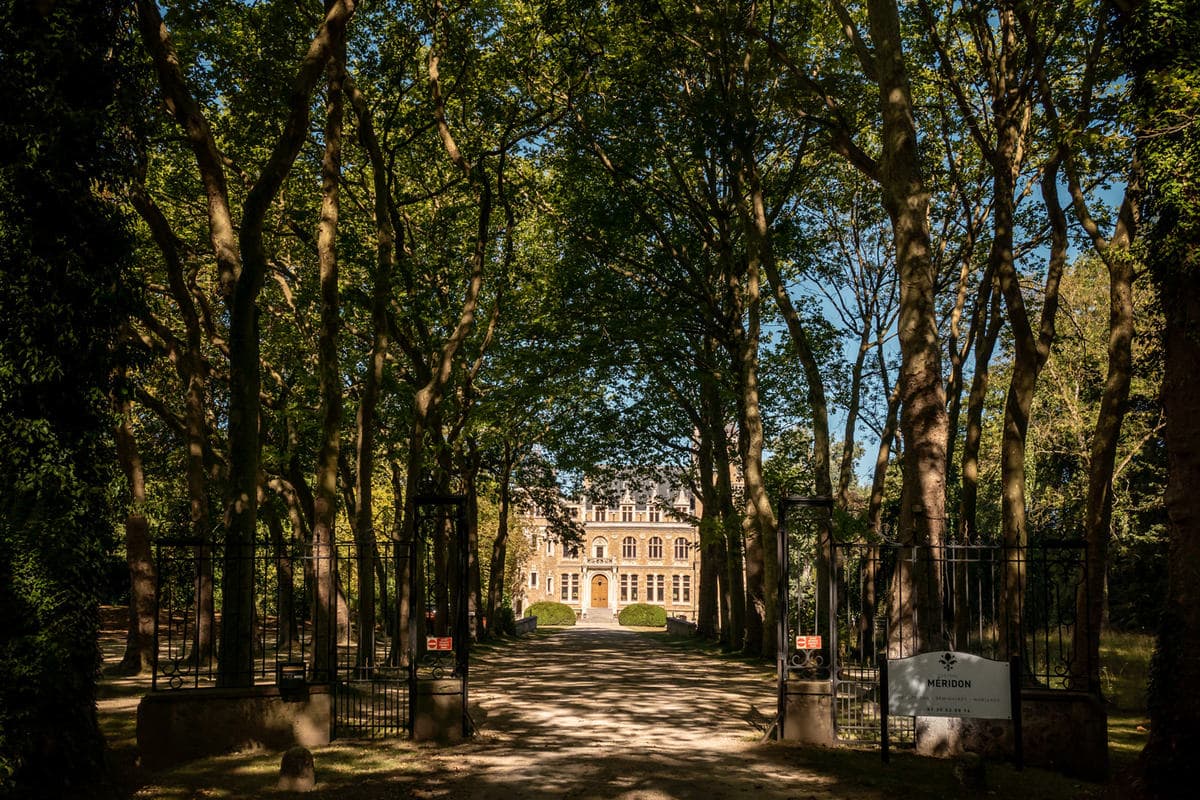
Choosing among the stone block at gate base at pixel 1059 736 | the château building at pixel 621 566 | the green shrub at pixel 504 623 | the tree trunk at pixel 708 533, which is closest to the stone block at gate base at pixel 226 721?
the stone block at gate base at pixel 1059 736

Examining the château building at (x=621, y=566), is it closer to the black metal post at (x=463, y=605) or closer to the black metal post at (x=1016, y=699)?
the black metal post at (x=463, y=605)

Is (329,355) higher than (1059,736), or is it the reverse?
(329,355)

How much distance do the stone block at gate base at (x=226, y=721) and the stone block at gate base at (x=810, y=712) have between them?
5502 mm

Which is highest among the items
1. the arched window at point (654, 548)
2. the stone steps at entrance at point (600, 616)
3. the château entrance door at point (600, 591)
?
the arched window at point (654, 548)

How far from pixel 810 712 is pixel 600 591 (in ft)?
269

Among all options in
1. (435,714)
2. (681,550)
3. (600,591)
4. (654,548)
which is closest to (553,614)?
(600,591)

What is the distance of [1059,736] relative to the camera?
1020cm

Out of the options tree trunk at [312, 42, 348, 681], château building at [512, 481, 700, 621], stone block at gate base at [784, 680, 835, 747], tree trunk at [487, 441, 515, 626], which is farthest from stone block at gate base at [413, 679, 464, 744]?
château building at [512, 481, 700, 621]

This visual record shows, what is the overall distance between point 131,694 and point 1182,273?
1567cm

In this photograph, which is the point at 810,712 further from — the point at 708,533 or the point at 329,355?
the point at 708,533

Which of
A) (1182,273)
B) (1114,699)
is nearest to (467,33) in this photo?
(1182,273)

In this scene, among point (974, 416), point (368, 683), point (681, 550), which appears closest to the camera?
point (368, 683)

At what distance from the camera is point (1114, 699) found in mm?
16422

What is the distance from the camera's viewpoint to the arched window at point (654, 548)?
92062 mm
